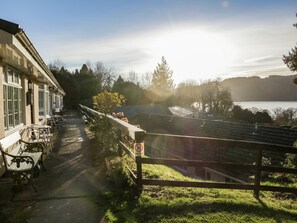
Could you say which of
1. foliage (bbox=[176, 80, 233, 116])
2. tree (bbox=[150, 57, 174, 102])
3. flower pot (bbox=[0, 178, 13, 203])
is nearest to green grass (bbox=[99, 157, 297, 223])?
flower pot (bbox=[0, 178, 13, 203])

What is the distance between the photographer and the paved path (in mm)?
4387

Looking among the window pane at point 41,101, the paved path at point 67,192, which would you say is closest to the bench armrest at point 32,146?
the paved path at point 67,192

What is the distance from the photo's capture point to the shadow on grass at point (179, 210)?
4.38 meters

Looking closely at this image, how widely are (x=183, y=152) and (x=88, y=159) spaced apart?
11.7 meters

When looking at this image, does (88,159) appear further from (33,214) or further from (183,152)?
(183,152)

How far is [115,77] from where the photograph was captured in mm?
71250

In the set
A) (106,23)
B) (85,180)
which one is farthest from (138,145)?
(106,23)

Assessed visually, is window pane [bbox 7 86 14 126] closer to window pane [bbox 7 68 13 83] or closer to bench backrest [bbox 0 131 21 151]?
window pane [bbox 7 68 13 83]

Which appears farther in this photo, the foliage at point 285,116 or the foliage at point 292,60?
the foliage at point 285,116

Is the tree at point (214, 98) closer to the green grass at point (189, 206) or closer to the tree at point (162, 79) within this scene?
the tree at point (162, 79)

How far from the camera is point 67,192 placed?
5473 mm

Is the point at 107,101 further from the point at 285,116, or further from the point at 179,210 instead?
the point at 285,116

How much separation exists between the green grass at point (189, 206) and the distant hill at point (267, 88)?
8324cm

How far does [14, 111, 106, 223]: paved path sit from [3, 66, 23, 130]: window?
1549 millimetres
